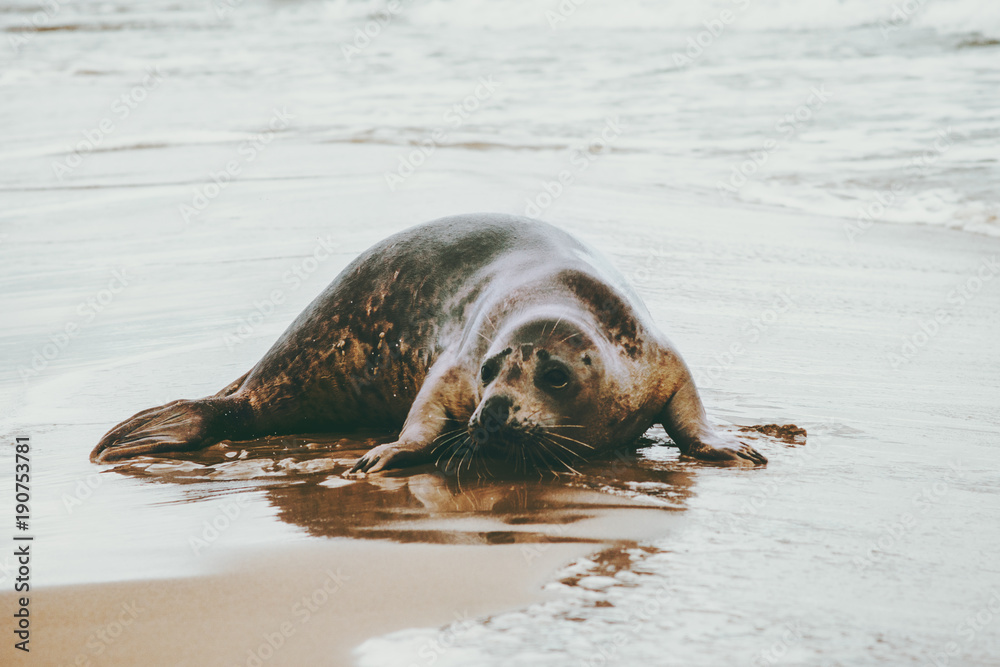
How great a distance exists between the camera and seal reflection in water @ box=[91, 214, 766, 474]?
375cm

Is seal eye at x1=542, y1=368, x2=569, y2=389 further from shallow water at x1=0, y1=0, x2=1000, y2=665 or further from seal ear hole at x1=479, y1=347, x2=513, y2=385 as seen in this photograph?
shallow water at x1=0, y1=0, x2=1000, y2=665

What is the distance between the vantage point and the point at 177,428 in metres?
4.23

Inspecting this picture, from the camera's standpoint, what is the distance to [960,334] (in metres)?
5.70

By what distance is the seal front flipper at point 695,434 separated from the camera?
3.78 meters

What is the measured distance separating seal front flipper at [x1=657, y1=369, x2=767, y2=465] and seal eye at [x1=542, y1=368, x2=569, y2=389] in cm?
44

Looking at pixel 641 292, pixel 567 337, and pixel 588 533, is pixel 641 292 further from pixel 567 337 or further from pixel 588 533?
pixel 588 533

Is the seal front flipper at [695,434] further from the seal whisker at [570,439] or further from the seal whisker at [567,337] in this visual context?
the seal whisker at [567,337]

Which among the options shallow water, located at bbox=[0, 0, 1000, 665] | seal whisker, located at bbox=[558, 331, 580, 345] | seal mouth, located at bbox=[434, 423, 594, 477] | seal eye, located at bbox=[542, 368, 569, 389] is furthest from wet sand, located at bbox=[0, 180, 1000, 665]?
seal whisker, located at bbox=[558, 331, 580, 345]

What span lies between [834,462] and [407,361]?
5.06 feet

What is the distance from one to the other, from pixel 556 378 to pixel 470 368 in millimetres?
391

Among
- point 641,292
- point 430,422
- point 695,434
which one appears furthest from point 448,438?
point 641,292

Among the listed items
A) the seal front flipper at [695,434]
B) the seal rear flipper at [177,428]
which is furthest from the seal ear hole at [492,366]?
the seal rear flipper at [177,428]

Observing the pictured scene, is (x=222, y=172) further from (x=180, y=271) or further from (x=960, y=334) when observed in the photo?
(x=960, y=334)

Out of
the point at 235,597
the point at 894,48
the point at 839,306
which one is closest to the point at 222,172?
the point at 839,306
